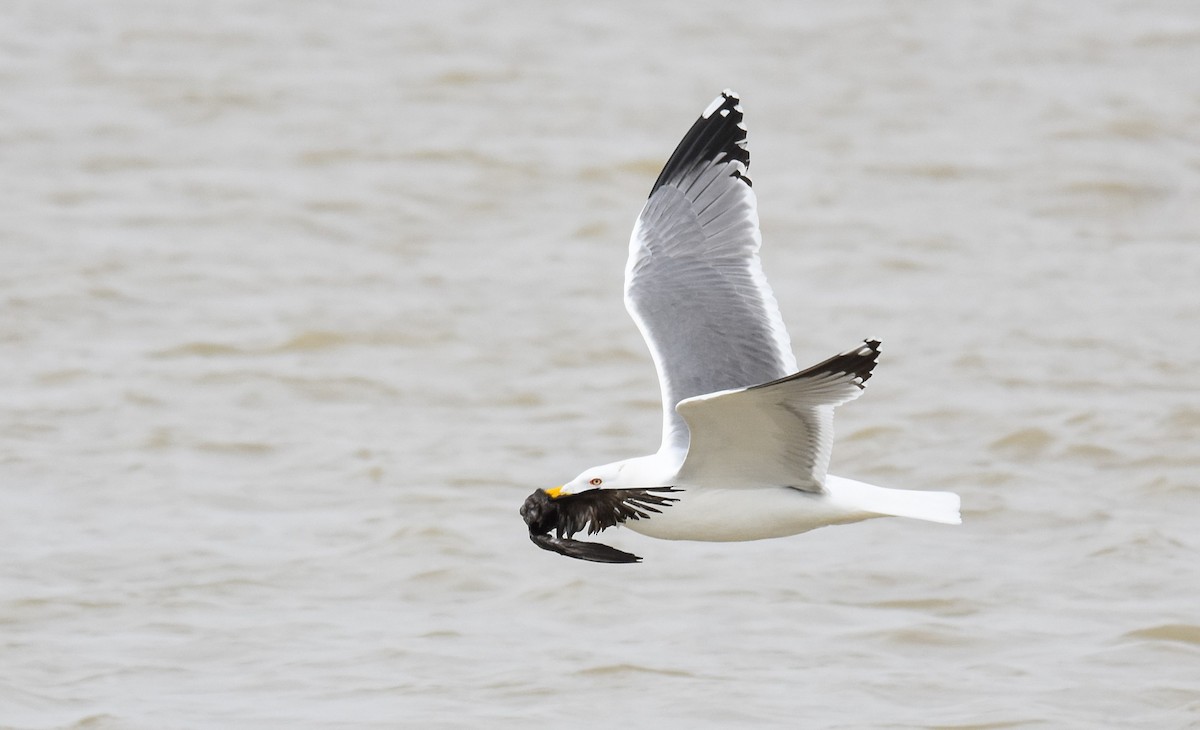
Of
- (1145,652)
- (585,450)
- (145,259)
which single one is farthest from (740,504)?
(145,259)

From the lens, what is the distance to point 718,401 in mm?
5242

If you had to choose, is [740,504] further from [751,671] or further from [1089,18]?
[1089,18]

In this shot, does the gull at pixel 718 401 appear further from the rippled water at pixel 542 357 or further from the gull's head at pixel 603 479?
the rippled water at pixel 542 357

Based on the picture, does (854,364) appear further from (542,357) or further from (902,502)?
(542,357)

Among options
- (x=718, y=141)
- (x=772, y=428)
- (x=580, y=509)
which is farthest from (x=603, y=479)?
(x=718, y=141)

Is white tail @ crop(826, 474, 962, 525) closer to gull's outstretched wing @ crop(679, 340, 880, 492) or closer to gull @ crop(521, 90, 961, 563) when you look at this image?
gull @ crop(521, 90, 961, 563)

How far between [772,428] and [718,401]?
1.33 ft

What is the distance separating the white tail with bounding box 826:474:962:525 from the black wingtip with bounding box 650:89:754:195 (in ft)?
4.55

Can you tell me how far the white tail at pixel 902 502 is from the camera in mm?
5508

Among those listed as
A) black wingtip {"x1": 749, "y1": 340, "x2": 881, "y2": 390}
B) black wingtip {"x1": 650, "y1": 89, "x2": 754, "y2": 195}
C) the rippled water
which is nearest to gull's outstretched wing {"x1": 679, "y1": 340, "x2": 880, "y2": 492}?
black wingtip {"x1": 749, "y1": 340, "x2": 881, "y2": 390}

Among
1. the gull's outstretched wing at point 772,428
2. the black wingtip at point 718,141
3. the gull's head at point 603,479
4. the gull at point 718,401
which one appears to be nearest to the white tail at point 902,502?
the gull at point 718,401

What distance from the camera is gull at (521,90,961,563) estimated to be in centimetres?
542

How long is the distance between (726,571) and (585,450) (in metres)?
1.49

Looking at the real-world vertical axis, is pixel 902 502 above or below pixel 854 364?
below
